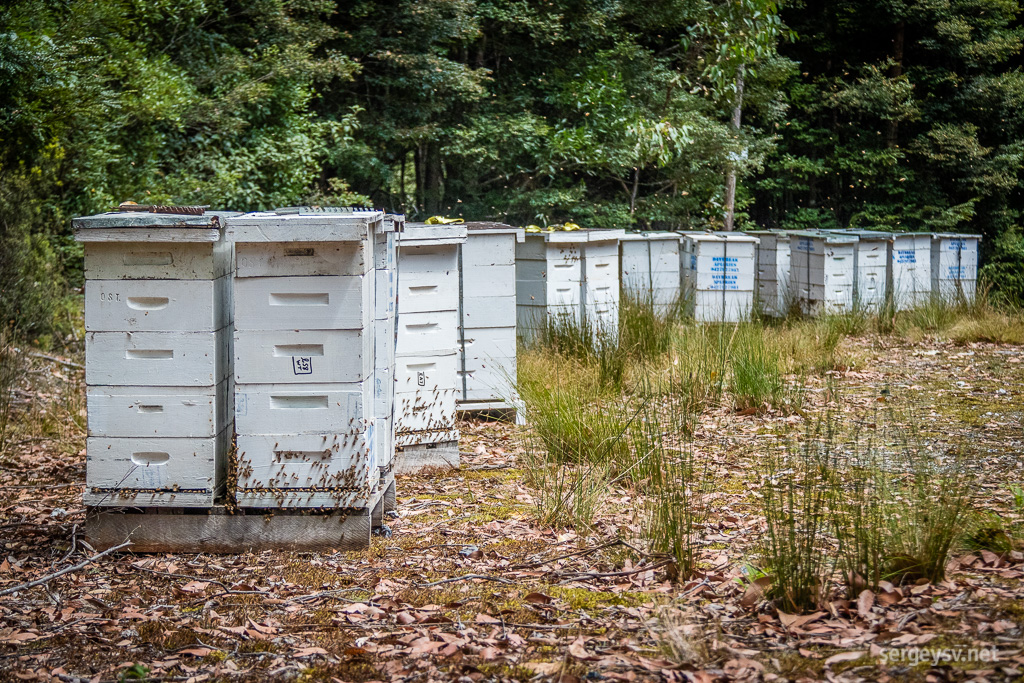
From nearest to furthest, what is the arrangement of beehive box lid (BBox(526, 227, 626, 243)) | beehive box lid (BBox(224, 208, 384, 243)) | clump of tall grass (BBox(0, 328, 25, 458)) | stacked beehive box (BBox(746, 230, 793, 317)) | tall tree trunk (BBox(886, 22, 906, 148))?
beehive box lid (BBox(224, 208, 384, 243)), clump of tall grass (BBox(0, 328, 25, 458)), beehive box lid (BBox(526, 227, 626, 243)), stacked beehive box (BBox(746, 230, 793, 317)), tall tree trunk (BBox(886, 22, 906, 148))

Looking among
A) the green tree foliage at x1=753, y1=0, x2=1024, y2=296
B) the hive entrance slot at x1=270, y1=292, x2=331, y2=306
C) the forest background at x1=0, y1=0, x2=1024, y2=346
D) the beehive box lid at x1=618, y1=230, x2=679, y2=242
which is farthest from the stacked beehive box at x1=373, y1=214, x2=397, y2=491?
the green tree foliage at x1=753, y1=0, x2=1024, y2=296

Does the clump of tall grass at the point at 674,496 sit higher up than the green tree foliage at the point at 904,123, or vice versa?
the green tree foliage at the point at 904,123

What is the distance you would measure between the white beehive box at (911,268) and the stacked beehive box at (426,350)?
915cm

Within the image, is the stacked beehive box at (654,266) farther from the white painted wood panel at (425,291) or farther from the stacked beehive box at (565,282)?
the white painted wood panel at (425,291)

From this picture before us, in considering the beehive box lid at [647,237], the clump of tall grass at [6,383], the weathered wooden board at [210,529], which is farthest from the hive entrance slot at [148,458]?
the beehive box lid at [647,237]

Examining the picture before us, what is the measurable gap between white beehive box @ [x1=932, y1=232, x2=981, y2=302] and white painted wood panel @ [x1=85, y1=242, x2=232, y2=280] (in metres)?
12.1

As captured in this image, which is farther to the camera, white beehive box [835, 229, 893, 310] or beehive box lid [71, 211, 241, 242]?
white beehive box [835, 229, 893, 310]

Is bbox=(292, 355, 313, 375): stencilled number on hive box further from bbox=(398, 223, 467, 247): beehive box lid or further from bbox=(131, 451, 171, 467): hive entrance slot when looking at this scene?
bbox=(398, 223, 467, 247): beehive box lid

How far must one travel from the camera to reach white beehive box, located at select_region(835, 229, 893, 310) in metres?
12.1

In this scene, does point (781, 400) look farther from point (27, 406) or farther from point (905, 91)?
point (905, 91)

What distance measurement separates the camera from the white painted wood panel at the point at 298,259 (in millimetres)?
4004

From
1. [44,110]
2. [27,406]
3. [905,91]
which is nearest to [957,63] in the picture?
[905,91]

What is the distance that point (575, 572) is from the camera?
3.87 meters

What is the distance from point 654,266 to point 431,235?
5936 millimetres
